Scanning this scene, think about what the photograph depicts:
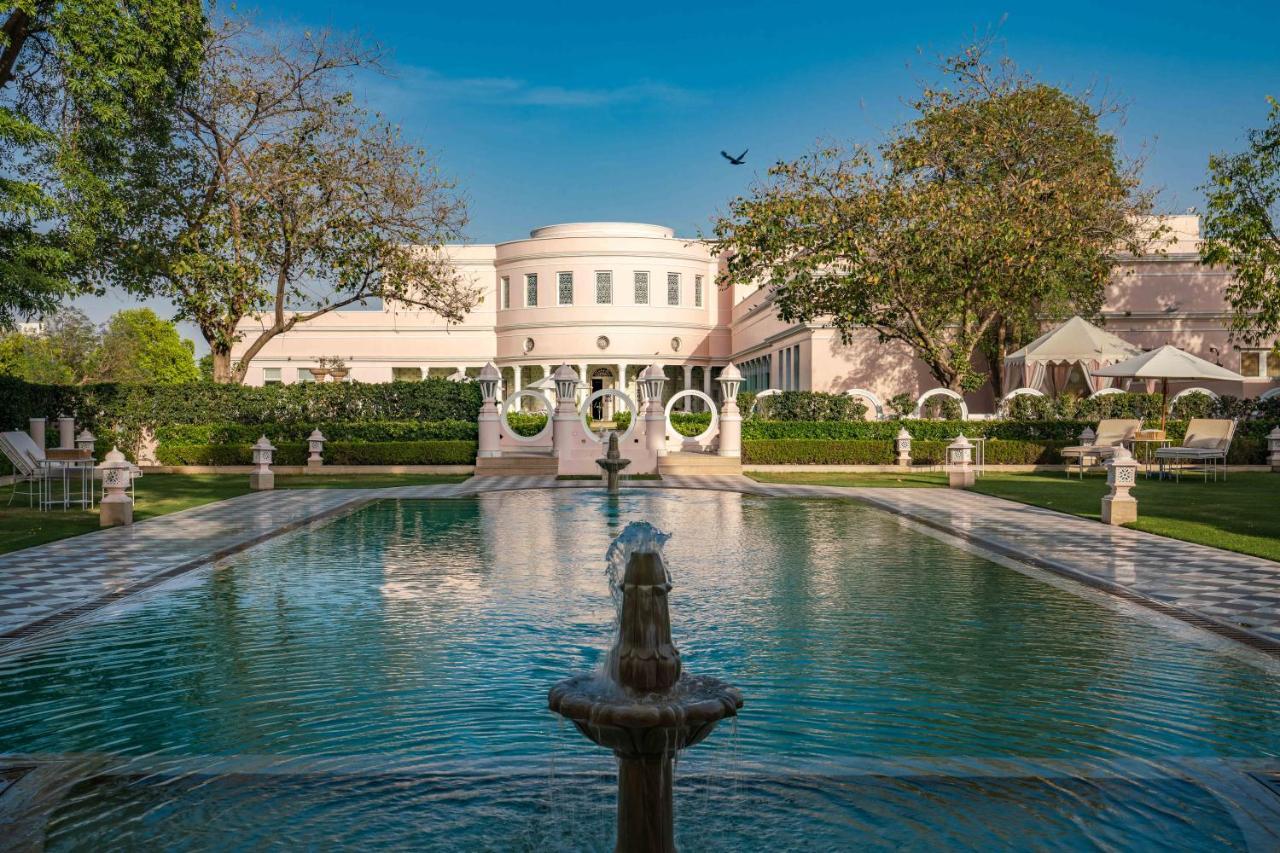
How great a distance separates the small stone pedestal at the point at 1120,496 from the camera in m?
14.0

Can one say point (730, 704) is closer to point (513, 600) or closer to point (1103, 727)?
point (1103, 727)

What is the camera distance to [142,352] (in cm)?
7094

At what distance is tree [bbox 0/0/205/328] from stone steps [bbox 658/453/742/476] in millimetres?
12505

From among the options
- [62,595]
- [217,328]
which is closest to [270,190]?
[217,328]


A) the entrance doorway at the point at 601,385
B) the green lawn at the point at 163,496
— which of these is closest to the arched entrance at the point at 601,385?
the entrance doorway at the point at 601,385

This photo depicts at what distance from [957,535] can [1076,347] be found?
1850 centimetres

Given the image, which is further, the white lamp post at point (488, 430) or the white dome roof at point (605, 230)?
the white dome roof at point (605, 230)

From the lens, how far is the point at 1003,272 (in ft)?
93.4

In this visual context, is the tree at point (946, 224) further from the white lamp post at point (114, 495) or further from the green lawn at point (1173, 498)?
the white lamp post at point (114, 495)

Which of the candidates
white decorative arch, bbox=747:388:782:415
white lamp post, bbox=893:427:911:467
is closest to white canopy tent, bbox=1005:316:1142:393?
white lamp post, bbox=893:427:911:467

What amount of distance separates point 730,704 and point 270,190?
27.4 m

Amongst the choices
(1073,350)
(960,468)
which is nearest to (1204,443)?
(960,468)

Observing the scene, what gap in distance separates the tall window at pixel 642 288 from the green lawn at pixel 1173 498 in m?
33.2

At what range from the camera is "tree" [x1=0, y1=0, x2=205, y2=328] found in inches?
682
